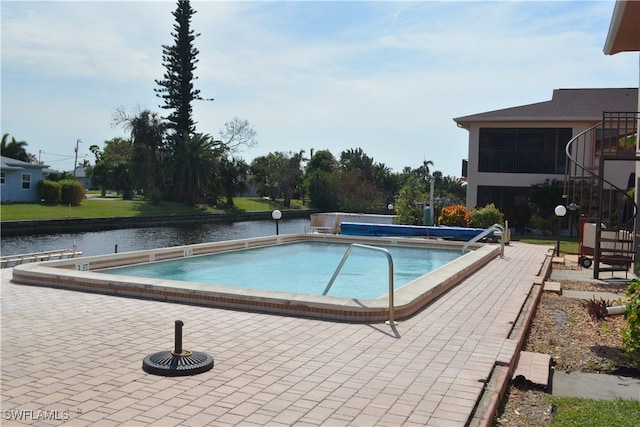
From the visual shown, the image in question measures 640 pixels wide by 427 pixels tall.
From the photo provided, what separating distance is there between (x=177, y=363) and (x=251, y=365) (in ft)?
2.12

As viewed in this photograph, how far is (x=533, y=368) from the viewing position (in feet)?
17.7

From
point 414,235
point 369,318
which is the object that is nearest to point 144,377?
point 369,318

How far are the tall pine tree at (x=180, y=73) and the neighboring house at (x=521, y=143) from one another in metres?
29.0

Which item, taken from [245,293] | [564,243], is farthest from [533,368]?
[564,243]

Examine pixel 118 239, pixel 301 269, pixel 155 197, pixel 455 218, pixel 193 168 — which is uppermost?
pixel 193 168

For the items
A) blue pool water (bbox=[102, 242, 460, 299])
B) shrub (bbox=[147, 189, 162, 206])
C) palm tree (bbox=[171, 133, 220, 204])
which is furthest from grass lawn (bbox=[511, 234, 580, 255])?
shrub (bbox=[147, 189, 162, 206])

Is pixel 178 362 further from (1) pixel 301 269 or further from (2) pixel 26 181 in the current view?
(2) pixel 26 181

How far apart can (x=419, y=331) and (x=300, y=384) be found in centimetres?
227

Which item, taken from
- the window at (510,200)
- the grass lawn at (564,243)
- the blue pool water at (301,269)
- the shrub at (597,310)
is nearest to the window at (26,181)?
the blue pool water at (301,269)

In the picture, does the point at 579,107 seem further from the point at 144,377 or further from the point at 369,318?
the point at 144,377

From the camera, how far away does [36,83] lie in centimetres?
1606

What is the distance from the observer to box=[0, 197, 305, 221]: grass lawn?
34688 millimetres

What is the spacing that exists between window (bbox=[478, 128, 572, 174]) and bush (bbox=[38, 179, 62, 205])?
28982 mm

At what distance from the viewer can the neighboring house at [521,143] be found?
2650cm
